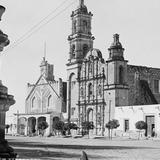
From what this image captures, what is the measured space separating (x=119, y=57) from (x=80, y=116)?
12.3 m

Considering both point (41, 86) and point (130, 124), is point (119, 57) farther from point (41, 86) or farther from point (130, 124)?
point (41, 86)

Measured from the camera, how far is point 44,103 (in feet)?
242

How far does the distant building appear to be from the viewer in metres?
69.2

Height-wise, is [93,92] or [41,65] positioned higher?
[41,65]

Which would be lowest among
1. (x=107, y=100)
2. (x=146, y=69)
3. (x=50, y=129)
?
(x=50, y=129)

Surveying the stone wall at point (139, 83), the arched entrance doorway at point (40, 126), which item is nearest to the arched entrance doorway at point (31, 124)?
the arched entrance doorway at point (40, 126)

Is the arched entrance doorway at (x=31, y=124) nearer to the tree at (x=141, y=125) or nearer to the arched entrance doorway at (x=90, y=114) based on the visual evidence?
the arched entrance doorway at (x=90, y=114)

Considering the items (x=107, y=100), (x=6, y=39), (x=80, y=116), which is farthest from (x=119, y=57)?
(x=6, y=39)

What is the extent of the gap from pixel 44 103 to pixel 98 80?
51.6 feet

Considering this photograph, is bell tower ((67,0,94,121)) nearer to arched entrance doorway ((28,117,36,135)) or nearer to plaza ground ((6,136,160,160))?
arched entrance doorway ((28,117,36,135))

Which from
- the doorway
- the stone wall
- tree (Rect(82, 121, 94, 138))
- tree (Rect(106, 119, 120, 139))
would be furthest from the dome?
the doorway

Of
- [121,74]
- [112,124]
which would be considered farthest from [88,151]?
[121,74]

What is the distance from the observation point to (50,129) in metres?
67.1

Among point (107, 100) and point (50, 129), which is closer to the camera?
point (107, 100)
